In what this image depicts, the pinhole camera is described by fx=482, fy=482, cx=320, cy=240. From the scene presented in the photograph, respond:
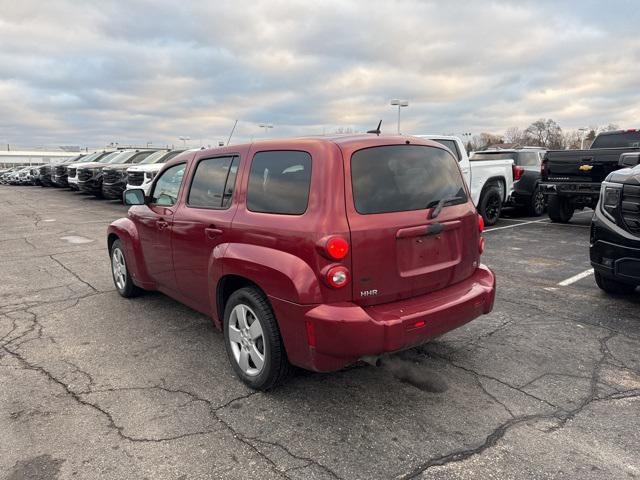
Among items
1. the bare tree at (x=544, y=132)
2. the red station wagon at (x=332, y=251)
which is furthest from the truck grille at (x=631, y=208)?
the bare tree at (x=544, y=132)

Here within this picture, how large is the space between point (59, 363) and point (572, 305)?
505 cm

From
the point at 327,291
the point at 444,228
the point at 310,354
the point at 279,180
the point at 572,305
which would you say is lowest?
the point at 572,305

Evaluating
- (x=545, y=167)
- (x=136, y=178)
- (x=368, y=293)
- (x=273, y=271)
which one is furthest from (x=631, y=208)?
(x=136, y=178)

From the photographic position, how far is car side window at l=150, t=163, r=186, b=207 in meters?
4.51

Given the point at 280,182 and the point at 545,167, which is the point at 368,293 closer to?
the point at 280,182

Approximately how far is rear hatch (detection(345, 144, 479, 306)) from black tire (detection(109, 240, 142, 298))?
3.45 m

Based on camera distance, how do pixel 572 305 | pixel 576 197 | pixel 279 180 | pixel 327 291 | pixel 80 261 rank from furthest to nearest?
pixel 576 197 < pixel 80 261 < pixel 572 305 < pixel 279 180 < pixel 327 291

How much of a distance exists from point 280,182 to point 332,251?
740mm

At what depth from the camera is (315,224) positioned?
2.88 metres

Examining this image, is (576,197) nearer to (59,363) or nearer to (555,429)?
(555,429)

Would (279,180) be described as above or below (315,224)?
above

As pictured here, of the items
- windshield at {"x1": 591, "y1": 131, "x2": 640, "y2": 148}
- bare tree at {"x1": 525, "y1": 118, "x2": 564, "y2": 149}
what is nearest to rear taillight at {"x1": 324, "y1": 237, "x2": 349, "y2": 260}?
windshield at {"x1": 591, "y1": 131, "x2": 640, "y2": 148}

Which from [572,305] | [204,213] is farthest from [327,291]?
[572,305]

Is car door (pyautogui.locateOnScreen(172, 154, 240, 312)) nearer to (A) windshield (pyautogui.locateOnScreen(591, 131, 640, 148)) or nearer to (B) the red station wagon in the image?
(B) the red station wagon
